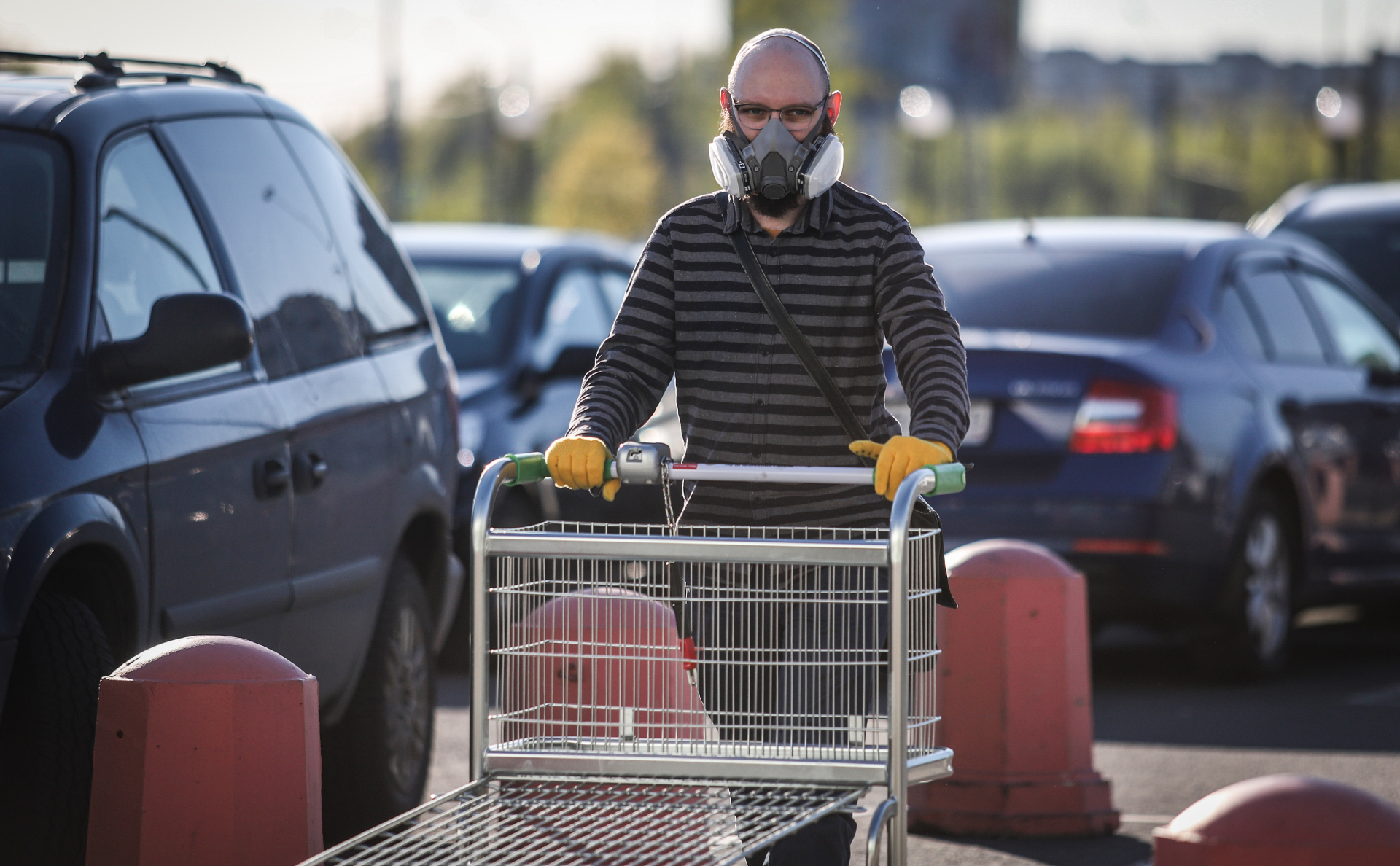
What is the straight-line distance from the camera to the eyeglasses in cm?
394

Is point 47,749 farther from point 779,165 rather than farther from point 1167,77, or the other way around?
point 1167,77

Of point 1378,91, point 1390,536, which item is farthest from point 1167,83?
point 1390,536

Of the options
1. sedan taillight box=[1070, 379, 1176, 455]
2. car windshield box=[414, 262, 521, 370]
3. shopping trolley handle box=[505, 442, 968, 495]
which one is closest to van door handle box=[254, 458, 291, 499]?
shopping trolley handle box=[505, 442, 968, 495]

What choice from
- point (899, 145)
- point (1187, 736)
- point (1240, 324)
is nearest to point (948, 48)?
point (899, 145)

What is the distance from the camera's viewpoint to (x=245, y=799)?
3.69 meters

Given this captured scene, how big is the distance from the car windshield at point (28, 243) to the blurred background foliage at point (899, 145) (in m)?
41.9

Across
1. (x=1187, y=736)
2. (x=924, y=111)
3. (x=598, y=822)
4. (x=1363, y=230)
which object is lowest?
(x=1187, y=736)

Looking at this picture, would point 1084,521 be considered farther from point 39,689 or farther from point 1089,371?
point 39,689

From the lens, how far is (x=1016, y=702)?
5719 mm

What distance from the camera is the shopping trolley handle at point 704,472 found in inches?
141

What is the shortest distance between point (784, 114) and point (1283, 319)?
5.54 m

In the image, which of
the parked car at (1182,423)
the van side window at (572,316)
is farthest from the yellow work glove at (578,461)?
the van side window at (572,316)

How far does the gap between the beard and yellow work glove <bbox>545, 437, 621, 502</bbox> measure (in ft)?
1.95

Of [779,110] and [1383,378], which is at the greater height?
[779,110]
